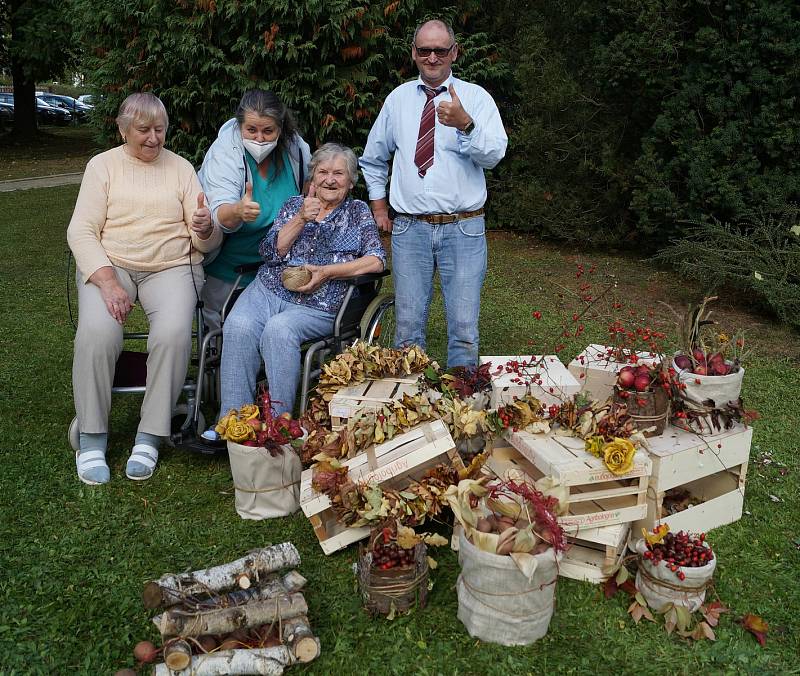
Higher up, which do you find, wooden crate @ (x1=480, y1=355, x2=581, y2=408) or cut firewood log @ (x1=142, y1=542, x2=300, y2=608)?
wooden crate @ (x1=480, y1=355, x2=581, y2=408)

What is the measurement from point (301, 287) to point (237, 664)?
185 centimetres

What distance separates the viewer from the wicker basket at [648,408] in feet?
9.84

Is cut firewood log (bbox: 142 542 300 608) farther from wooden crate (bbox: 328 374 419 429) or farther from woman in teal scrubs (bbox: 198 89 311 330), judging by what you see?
woman in teal scrubs (bbox: 198 89 311 330)

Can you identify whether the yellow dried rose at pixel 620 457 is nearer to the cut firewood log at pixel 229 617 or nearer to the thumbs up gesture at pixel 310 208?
the cut firewood log at pixel 229 617

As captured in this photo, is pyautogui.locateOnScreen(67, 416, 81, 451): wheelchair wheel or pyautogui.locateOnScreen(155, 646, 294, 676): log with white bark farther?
pyautogui.locateOnScreen(67, 416, 81, 451): wheelchair wheel

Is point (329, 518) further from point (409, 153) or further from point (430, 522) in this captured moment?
point (409, 153)

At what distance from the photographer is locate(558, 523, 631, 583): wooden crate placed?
2.78m

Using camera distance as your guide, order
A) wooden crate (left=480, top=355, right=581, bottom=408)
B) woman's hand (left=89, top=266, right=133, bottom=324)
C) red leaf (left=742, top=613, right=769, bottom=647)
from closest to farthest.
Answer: red leaf (left=742, top=613, right=769, bottom=647) → wooden crate (left=480, top=355, right=581, bottom=408) → woman's hand (left=89, top=266, right=133, bottom=324)

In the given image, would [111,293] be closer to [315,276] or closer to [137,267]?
[137,267]

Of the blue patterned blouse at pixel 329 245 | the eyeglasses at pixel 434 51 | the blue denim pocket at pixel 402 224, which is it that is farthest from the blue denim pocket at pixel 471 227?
the eyeglasses at pixel 434 51

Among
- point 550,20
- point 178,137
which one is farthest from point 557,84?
point 178,137

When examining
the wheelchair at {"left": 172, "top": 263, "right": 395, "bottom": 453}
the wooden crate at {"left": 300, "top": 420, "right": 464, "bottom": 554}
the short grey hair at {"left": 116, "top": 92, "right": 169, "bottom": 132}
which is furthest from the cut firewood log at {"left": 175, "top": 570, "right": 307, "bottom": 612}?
the short grey hair at {"left": 116, "top": 92, "right": 169, "bottom": 132}

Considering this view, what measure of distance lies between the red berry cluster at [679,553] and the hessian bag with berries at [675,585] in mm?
13

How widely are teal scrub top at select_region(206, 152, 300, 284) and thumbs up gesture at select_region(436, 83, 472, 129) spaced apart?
91 centimetres
